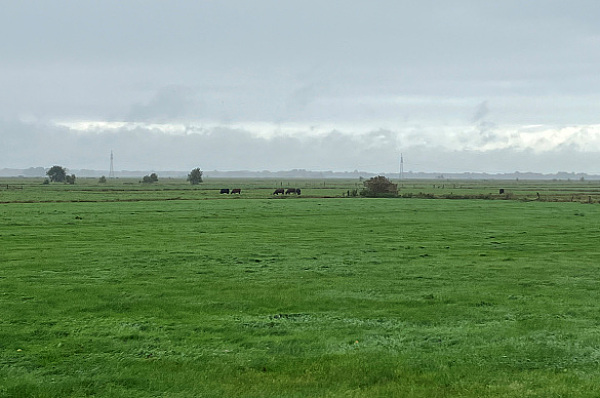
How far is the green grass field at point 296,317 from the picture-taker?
11453 mm

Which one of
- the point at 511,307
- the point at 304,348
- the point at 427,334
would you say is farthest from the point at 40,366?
the point at 511,307

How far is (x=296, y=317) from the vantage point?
53.6 ft

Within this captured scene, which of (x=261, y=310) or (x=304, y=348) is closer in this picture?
(x=304, y=348)

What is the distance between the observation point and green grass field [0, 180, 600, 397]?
11453 millimetres

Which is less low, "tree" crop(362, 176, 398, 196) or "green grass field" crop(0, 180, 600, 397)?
"tree" crop(362, 176, 398, 196)

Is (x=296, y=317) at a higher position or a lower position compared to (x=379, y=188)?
lower

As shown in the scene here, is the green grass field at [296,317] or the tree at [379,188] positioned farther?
the tree at [379,188]

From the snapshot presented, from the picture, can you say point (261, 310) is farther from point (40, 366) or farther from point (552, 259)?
point (552, 259)

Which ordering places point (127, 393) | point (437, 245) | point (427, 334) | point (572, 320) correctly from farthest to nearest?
Answer: 1. point (437, 245)
2. point (572, 320)
3. point (427, 334)
4. point (127, 393)

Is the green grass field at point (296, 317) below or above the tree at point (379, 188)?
below

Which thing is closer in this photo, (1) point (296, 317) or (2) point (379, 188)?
(1) point (296, 317)

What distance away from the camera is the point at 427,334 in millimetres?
14539

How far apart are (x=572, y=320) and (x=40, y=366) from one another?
44.8 ft

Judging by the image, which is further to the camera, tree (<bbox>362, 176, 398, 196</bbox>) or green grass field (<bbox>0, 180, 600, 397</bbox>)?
tree (<bbox>362, 176, 398, 196</bbox>)
